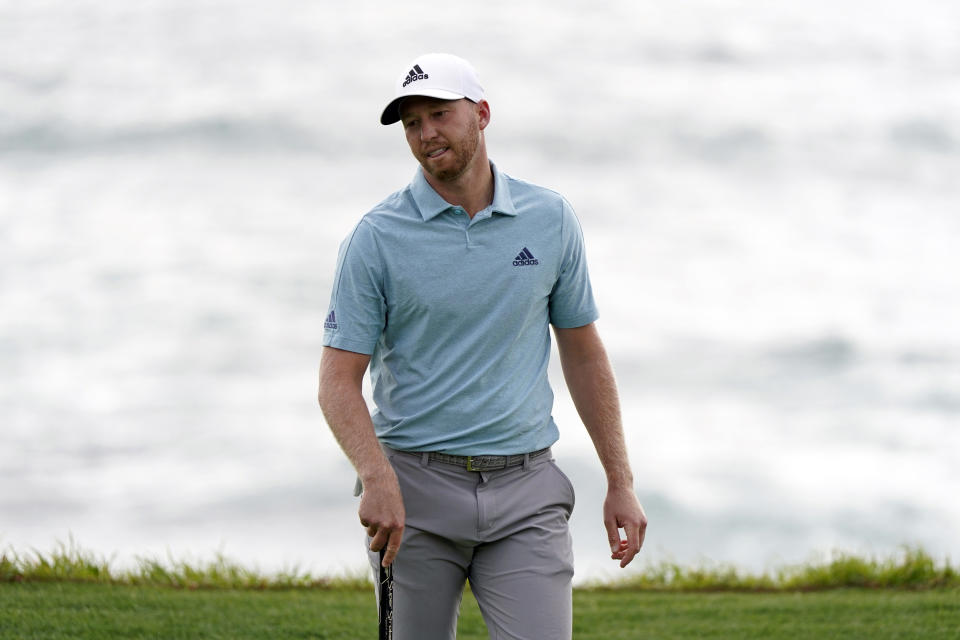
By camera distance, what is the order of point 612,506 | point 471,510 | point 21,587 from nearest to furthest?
point 471,510
point 612,506
point 21,587

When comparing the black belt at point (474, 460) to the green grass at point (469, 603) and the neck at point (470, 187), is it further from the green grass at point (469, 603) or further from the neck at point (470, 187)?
the green grass at point (469, 603)

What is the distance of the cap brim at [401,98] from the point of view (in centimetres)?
368

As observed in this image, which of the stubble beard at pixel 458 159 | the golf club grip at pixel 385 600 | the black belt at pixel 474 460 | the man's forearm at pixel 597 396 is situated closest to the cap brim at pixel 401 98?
the stubble beard at pixel 458 159

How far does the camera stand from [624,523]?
4008 millimetres

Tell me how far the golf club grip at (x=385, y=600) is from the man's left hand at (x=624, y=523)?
77 centimetres

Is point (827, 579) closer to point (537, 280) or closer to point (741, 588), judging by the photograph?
point (741, 588)

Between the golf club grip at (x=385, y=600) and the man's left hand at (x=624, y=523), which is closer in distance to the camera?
the golf club grip at (x=385, y=600)

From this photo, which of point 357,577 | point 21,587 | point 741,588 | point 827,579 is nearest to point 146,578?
point 21,587

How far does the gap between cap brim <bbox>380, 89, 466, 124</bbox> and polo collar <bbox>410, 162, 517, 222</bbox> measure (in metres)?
0.20

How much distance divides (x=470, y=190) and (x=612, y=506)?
119 centimetres

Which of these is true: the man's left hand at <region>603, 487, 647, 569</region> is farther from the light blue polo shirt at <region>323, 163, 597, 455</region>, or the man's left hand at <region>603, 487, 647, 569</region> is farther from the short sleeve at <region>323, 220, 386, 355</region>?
the short sleeve at <region>323, 220, 386, 355</region>

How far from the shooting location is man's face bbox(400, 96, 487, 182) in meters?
3.74

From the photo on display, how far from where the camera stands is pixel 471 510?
3773 millimetres

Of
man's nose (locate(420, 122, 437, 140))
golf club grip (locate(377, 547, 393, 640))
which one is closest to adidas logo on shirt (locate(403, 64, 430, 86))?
man's nose (locate(420, 122, 437, 140))
